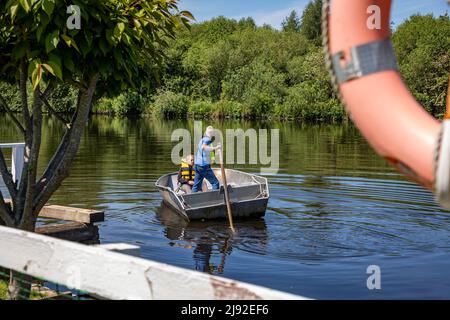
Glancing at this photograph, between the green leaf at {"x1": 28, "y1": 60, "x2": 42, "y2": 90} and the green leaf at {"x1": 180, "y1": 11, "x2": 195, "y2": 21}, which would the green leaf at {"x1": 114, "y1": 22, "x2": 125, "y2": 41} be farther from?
the green leaf at {"x1": 180, "y1": 11, "x2": 195, "y2": 21}

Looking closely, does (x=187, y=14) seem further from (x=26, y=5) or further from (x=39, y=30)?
(x=26, y=5)

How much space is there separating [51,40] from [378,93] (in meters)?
5.03

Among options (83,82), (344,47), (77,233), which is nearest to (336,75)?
(344,47)

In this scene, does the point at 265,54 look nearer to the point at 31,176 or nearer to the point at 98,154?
the point at 98,154

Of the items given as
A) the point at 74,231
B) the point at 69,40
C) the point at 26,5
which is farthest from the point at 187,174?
the point at 26,5

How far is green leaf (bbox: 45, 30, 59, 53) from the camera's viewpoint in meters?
6.15

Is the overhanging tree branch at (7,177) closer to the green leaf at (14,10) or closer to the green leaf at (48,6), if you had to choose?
the green leaf at (14,10)

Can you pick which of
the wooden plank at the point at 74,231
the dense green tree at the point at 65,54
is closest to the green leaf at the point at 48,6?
the dense green tree at the point at 65,54

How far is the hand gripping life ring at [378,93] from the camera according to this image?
171 centimetres

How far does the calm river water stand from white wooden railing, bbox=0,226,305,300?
6434 mm

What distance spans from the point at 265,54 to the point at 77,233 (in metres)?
81.1

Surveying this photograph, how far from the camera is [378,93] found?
1.77 metres

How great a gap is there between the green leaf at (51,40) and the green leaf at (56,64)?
114 millimetres
